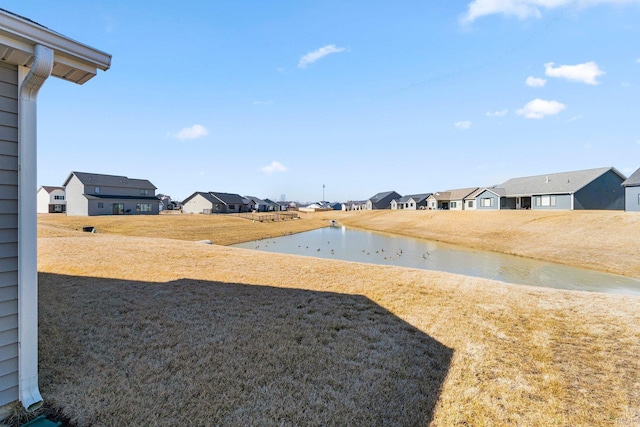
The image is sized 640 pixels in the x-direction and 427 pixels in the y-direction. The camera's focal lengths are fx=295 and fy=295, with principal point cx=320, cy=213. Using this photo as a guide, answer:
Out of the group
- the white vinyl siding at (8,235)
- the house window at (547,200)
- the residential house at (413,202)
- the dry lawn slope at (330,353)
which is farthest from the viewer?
the residential house at (413,202)

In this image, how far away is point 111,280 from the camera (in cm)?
776

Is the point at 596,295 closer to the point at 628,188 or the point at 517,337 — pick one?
the point at 517,337

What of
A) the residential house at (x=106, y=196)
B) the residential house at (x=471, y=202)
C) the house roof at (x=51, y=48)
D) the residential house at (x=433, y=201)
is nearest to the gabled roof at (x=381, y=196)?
the residential house at (x=433, y=201)

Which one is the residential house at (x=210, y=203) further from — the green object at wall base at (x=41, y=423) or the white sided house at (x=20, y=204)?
the green object at wall base at (x=41, y=423)

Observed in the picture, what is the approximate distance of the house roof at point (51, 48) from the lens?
2.83 meters

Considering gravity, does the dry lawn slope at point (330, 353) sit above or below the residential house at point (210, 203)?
below

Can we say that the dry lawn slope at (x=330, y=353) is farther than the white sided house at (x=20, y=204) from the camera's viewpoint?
Yes

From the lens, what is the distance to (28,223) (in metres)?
3.17

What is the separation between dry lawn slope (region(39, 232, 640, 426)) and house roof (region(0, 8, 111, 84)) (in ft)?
11.8

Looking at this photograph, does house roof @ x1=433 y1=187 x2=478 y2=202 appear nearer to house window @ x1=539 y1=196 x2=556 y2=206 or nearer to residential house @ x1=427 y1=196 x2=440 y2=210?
residential house @ x1=427 y1=196 x2=440 y2=210

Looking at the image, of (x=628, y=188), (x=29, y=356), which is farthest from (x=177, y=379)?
(x=628, y=188)

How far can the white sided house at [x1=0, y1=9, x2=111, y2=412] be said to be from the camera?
301cm

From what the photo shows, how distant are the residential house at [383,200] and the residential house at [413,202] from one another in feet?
13.1

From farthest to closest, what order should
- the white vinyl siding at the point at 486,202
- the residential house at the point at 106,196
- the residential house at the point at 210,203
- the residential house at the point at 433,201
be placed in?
the residential house at the point at 433,201, the residential house at the point at 210,203, the white vinyl siding at the point at 486,202, the residential house at the point at 106,196
